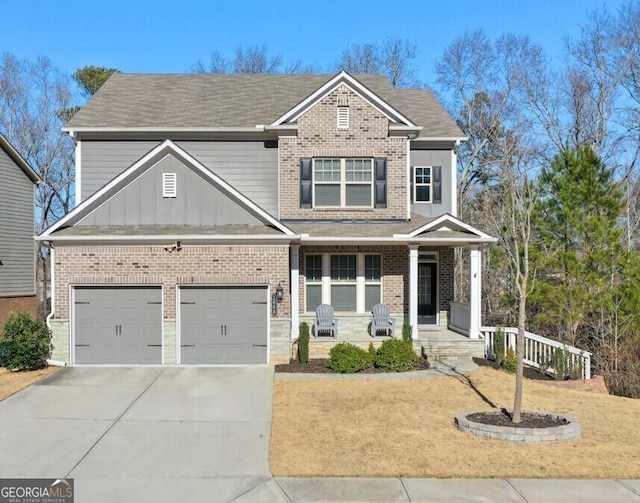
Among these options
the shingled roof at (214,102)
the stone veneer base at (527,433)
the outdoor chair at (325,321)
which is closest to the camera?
the stone veneer base at (527,433)

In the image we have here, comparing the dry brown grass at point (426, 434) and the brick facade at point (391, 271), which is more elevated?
the brick facade at point (391, 271)

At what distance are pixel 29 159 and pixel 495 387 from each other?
29.0m

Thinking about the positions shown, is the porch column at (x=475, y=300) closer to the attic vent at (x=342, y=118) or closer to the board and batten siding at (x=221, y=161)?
the attic vent at (x=342, y=118)

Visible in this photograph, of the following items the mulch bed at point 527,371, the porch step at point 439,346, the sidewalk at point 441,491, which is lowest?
the mulch bed at point 527,371

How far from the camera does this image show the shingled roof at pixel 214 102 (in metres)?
16.9

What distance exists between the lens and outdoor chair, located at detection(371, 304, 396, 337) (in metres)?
15.1

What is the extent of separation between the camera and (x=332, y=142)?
16.1 m

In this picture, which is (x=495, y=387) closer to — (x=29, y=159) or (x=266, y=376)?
(x=266, y=376)

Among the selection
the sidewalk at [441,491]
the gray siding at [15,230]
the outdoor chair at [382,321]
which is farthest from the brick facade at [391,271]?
the gray siding at [15,230]

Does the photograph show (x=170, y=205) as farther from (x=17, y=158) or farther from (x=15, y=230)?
(x=17, y=158)

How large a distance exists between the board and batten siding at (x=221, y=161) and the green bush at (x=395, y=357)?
589cm

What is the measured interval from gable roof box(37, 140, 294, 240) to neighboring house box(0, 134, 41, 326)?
10050mm

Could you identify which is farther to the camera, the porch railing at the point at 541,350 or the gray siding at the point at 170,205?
the gray siding at the point at 170,205

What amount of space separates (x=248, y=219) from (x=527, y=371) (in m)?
8.14
